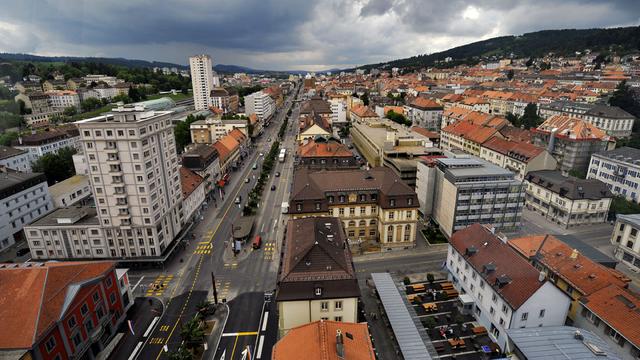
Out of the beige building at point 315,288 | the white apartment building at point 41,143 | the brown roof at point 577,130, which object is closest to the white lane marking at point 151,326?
the beige building at point 315,288

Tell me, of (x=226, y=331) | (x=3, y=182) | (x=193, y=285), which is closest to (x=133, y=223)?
(x=193, y=285)

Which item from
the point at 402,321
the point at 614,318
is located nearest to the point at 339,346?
the point at 402,321

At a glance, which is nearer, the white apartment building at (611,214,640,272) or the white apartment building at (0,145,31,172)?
Result: the white apartment building at (611,214,640,272)

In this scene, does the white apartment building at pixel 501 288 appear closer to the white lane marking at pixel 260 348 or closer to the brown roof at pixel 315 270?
the brown roof at pixel 315 270

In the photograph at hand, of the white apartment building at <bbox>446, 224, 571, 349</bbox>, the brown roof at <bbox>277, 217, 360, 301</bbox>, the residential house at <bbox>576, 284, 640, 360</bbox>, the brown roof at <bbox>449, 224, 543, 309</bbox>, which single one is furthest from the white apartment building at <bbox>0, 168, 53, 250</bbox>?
the residential house at <bbox>576, 284, 640, 360</bbox>

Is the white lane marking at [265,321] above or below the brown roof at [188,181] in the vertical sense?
below

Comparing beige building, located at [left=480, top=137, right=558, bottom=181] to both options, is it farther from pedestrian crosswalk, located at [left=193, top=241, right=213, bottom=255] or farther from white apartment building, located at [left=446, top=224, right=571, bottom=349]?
pedestrian crosswalk, located at [left=193, top=241, right=213, bottom=255]

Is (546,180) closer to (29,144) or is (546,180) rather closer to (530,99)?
(530,99)
